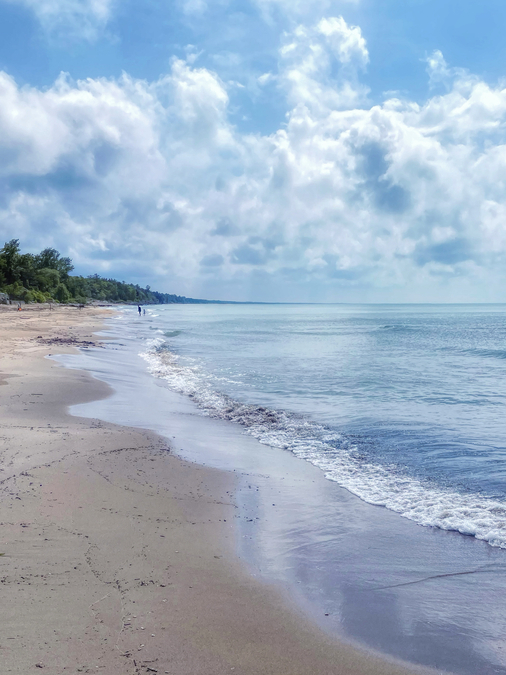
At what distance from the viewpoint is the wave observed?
20.6 ft

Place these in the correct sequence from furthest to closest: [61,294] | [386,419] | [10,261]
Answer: [61,294] < [10,261] < [386,419]

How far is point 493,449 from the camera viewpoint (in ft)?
31.7

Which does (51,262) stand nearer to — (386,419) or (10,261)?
(10,261)

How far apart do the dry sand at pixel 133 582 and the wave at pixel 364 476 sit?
234 cm

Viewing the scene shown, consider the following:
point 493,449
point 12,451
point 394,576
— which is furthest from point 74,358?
point 394,576

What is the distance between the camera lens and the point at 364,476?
8141 mm

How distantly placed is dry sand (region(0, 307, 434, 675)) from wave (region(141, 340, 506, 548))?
234 cm

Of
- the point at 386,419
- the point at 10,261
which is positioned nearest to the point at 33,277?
the point at 10,261

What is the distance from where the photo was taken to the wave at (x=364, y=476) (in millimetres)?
6266

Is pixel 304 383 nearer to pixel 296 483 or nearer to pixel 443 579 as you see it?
pixel 296 483

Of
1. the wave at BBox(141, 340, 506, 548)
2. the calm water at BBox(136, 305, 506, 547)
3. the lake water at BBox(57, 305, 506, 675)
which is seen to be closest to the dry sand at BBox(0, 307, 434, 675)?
the lake water at BBox(57, 305, 506, 675)

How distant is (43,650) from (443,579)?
391 centimetres

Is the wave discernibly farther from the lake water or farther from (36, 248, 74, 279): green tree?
(36, 248, 74, 279): green tree

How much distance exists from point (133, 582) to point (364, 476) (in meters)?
4.96
